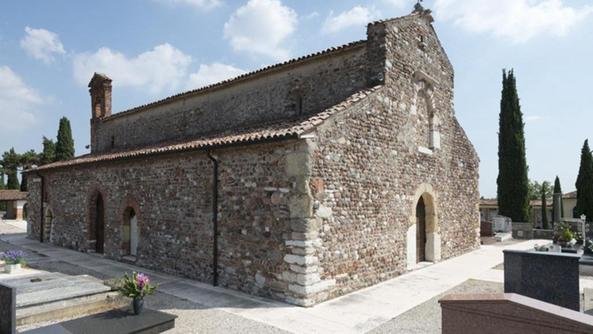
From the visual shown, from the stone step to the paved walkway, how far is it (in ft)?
4.34

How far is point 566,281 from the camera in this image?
649 cm

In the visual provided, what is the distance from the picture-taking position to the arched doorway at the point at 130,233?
1337 cm

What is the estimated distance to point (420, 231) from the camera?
13.2 metres

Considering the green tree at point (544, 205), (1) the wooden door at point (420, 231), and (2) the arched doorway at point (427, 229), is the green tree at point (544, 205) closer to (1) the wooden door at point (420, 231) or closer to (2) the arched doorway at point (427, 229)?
(2) the arched doorway at point (427, 229)

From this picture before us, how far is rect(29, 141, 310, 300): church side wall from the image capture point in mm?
8523

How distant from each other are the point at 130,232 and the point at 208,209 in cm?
494

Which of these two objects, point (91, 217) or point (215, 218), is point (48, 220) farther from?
point (215, 218)

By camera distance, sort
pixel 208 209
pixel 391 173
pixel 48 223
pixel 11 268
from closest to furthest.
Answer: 1. pixel 208 209
2. pixel 391 173
3. pixel 11 268
4. pixel 48 223

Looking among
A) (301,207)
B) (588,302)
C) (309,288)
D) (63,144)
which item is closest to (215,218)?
(301,207)

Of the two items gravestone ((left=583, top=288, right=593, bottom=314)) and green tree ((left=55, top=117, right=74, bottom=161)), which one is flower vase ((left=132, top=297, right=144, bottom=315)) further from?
green tree ((left=55, top=117, right=74, bottom=161))

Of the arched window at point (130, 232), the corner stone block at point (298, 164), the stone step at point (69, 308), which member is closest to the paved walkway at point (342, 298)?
the arched window at point (130, 232)

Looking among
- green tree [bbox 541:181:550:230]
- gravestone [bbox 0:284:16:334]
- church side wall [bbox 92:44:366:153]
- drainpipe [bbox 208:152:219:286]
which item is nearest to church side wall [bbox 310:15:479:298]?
church side wall [bbox 92:44:366:153]

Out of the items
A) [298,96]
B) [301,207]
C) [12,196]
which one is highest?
[298,96]

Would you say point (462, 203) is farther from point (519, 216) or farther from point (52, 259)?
point (52, 259)
